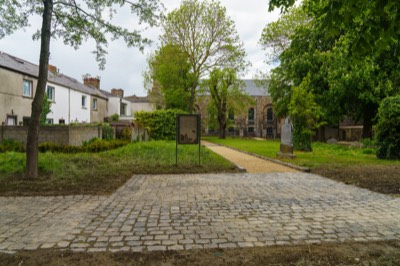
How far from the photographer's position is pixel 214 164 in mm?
12641

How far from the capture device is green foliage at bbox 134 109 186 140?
26609 millimetres

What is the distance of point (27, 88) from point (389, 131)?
2459cm

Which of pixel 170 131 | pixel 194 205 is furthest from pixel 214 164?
pixel 170 131

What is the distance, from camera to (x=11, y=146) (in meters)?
16.2

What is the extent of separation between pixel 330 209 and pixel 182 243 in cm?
328

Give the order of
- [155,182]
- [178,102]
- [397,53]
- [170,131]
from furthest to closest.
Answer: [178,102] → [170,131] → [155,182] → [397,53]

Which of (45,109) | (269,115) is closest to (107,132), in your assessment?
(45,109)

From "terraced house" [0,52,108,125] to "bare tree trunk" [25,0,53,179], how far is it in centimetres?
507

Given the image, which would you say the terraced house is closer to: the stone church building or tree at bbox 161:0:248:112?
tree at bbox 161:0:248:112

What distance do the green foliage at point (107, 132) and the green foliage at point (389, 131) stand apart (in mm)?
17371

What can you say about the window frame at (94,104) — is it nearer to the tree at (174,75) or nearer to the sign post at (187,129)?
the tree at (174,75)

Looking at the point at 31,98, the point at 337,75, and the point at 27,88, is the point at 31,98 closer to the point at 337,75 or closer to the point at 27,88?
the point at 27,88

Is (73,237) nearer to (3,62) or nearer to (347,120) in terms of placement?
(3,62)

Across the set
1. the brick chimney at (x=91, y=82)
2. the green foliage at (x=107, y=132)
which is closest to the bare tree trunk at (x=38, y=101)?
the green foliage at (x=107, y=132)
